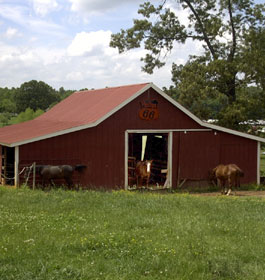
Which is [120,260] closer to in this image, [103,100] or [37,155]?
[37,155]

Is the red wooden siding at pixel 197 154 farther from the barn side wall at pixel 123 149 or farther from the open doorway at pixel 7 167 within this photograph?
the open doorway at pixel 7 167

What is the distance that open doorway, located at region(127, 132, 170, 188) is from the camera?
22.1 metres

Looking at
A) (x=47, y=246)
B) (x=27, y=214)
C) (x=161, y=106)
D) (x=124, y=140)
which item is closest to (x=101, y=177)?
(x=124, y=140)

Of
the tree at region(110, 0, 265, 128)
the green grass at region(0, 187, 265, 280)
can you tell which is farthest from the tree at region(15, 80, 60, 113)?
the green grass at region(0, 187, 265, 280)

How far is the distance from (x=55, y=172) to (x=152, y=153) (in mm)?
7784

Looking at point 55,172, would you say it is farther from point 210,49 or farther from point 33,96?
point 33,96

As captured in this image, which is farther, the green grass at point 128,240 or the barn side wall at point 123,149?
the barn side wall at point 123,149

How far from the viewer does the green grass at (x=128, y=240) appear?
722 cm

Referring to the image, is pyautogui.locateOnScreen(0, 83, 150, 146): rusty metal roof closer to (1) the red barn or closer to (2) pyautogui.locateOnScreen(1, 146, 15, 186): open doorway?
(1) the red barn

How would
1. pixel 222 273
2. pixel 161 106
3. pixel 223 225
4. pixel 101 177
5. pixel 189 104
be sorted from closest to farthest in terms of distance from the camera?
pixel 222 273, pixel 223 225, pixel 101 177, pixel 161 106, pixel 189 104

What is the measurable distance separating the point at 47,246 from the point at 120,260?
146 centimetres

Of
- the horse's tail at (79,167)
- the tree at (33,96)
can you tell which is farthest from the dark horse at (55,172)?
the tree at (33,96)

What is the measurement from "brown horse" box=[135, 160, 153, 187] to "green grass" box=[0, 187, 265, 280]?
26.5ft

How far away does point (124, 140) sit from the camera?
20.0 metres
